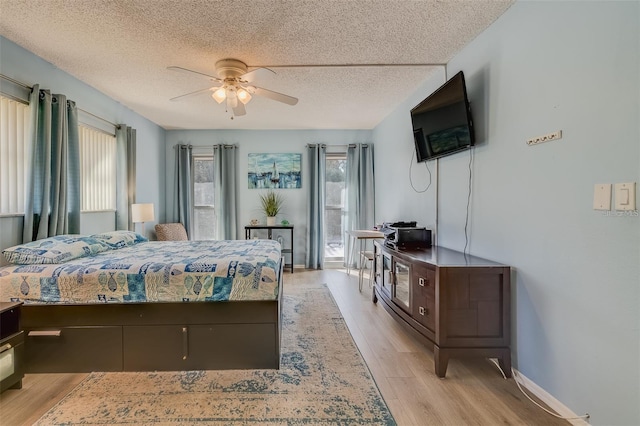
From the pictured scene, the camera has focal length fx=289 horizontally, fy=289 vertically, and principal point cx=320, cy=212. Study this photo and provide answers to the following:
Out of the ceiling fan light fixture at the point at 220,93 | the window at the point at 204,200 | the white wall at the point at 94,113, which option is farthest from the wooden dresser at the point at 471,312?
the window at the point at 204,200

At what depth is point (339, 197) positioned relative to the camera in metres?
5.61

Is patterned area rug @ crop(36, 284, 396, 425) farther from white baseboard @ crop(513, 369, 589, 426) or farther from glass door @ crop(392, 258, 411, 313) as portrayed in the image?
white baseboard @ crop(513, 369, 589, 426)

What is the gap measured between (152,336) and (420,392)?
75.6 inches

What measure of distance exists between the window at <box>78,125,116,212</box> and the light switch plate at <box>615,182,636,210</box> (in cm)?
460

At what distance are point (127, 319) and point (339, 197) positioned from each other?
161 inches

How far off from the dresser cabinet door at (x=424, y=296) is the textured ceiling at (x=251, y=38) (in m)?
1.91

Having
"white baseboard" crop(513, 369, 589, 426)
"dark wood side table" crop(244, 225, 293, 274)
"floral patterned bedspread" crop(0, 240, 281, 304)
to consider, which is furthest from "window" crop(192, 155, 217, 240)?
"white baseboard" crop(513, 369, 589, 426)

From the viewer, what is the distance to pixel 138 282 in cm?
207

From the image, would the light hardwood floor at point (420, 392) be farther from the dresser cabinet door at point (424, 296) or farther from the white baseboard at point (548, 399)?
the dresser cabinet door at point (424, 296)

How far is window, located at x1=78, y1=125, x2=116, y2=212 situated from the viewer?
342 centimetres

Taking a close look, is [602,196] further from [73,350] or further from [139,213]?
[139,213]

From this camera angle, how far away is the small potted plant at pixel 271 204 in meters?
5.23

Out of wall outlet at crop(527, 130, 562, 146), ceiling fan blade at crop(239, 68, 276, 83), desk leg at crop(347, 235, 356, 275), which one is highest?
ceiling fan blade at crop(239, 68, 276, 83)

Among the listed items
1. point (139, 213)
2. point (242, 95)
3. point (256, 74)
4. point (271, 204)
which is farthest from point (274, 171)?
point (256, 74)
